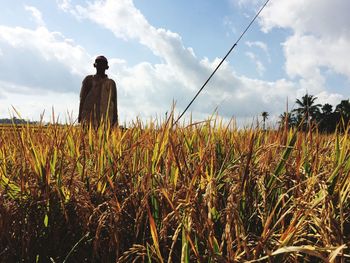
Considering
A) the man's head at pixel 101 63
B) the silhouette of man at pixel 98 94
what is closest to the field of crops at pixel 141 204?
the silhouette of man at pixel 98 94

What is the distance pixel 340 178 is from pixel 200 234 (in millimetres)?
722

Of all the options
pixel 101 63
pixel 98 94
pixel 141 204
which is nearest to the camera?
pixel 141 204

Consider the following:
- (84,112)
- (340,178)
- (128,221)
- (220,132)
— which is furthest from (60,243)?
(84,112)

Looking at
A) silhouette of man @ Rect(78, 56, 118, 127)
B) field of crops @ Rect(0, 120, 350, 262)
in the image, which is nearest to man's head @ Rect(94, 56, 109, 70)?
silhouette of man @ Rect(78, 56, 118, 127)

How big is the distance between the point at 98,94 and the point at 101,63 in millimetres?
546

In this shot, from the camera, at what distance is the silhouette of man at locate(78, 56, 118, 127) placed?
6.34 meters

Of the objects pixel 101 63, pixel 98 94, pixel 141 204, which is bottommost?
pixel 141 204

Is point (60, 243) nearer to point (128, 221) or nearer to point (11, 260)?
point (11, 260)

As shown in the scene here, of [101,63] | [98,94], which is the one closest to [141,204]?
[98,94]

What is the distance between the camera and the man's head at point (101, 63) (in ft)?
21.4

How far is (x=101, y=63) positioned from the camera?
259 inches

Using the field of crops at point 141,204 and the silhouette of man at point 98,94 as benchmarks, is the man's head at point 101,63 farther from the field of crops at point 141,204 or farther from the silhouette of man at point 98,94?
the field of crops at point 141,204

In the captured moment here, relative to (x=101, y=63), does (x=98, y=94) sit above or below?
below

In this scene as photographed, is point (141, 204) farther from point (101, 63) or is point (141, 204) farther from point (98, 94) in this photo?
point (101, 63)
